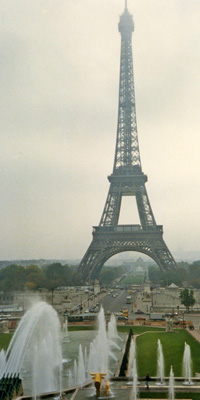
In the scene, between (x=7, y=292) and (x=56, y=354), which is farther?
(x=7, y=292)

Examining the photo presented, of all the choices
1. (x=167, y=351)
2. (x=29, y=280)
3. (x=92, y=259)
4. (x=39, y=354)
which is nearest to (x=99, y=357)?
(x=39, y=354)

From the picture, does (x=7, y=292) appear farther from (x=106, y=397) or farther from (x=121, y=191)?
(x=106, y=397)

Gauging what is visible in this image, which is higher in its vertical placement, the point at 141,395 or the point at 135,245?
the point at 135,245

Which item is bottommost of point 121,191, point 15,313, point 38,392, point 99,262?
point 38,392

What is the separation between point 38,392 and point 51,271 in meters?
85.2

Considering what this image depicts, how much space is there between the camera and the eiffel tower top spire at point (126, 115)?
312 feet

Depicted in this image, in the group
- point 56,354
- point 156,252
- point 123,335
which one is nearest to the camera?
point 56,354

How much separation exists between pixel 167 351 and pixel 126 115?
67632 mm

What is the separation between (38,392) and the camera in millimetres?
25859

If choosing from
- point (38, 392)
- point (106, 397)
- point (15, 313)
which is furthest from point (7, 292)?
point (106, 397)

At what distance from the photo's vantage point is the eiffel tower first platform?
89.6 m

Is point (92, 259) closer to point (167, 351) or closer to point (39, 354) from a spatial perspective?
point (167, 351)

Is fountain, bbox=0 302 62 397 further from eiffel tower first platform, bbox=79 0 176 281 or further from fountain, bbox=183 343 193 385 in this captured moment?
eiffel tower first platform, bbox=79 0 176 281

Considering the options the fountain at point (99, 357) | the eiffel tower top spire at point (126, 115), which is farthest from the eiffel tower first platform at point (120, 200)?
the fountain at point (99, 357)
